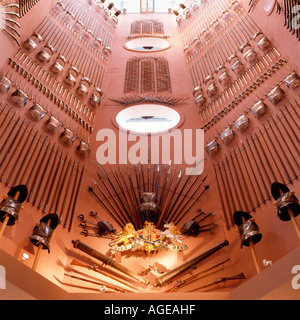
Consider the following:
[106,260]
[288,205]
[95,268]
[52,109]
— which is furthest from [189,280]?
[52,109]

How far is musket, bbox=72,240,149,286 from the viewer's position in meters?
4.43

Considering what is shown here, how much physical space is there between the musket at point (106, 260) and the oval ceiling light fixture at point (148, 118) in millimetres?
3577

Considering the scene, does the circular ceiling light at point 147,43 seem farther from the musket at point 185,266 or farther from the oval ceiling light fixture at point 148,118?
the musket at point 185,266

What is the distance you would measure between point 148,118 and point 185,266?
14.9 feet

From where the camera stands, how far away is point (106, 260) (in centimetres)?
450

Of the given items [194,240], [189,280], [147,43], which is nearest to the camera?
[189,280]

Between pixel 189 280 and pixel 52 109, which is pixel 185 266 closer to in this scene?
pixel 189 280

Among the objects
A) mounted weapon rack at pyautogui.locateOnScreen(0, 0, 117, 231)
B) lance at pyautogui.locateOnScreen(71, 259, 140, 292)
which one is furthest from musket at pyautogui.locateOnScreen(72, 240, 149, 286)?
mounted weapon rack at pyautogui.locateOnScreen(0, 0, 117, 231)

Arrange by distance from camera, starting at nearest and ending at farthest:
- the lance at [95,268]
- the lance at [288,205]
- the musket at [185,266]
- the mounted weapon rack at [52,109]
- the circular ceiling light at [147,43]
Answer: the lance at [288,205]
the musket at [185,266]
the lance at [95,268]
the mounted weapon rack at [52,109]
the circular ceiling light at [147,43]

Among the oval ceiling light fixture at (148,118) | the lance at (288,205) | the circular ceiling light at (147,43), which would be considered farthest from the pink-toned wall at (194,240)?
the circular ceiling light at (147,43)

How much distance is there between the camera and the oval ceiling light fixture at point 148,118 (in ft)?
25.6

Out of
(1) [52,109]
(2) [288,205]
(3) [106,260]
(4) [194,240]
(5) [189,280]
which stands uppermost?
(1) [52,109]
